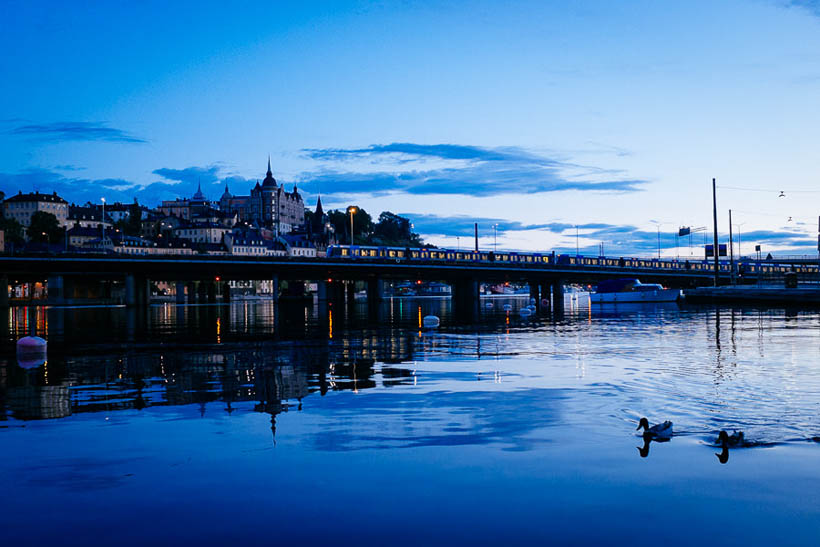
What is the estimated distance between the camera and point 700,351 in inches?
1155

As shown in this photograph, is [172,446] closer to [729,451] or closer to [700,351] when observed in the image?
[729,451]

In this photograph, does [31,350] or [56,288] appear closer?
[31,350]

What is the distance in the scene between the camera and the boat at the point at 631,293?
112 metres

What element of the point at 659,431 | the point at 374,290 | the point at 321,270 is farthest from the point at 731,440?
the point at 374,290

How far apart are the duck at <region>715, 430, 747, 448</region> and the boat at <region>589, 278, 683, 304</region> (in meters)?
103

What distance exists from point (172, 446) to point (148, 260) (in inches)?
4037

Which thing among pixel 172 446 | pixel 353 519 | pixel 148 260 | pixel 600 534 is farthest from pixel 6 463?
pixel 148 260

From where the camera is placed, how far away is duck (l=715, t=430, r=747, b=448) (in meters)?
12.3

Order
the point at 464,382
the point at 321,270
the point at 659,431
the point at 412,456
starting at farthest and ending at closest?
the point at 321,270 → the point at 464,382 → the point at 659,431 → the point at 412,456

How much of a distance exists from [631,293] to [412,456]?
356 ft

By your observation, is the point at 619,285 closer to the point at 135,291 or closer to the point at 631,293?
the point at 631,293

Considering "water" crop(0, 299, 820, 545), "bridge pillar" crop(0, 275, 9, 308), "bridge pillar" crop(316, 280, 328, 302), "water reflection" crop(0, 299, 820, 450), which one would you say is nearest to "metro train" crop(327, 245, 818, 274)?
"bridge pillar" crop(316, 280, 328, 302)

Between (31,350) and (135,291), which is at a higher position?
(135,291)

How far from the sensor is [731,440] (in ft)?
40.6
